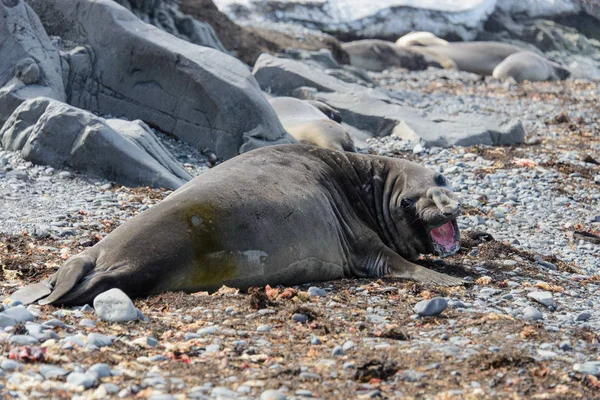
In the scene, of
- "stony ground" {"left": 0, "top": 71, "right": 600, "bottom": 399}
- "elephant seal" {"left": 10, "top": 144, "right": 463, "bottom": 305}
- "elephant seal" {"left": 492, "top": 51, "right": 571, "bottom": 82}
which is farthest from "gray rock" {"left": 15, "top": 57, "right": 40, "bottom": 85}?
"elephant seal" {"left": 492, "top": 51, "right": 571, "bottom": 82}

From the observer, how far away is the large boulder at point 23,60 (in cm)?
988

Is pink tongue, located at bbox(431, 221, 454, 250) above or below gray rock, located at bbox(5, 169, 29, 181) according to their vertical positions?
above

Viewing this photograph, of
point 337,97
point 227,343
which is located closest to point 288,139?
point 337,97

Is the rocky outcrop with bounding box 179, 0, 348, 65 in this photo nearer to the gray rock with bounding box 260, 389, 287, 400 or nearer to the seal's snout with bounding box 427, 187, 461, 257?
the seal's snout with bounding box 427, 187, 461, 257

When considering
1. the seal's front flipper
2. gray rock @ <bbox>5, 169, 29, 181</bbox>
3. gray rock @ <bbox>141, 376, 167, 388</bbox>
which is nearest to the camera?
gray rock @ <bbox>141, 376, 167, 388</bbox>

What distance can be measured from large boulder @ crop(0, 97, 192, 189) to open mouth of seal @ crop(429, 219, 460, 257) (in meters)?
3.07

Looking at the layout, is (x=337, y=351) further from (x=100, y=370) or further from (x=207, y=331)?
(x=100, y=370)

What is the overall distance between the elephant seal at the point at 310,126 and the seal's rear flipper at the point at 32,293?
6.04m

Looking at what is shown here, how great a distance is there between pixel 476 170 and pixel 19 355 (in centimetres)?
834

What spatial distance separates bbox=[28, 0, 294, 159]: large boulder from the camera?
35.8ft

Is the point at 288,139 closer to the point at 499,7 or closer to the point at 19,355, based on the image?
the point at 19,355

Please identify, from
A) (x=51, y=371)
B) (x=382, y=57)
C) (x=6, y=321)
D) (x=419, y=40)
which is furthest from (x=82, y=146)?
(x=419, y=40)

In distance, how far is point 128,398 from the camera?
349cm

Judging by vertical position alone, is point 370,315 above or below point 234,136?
above
